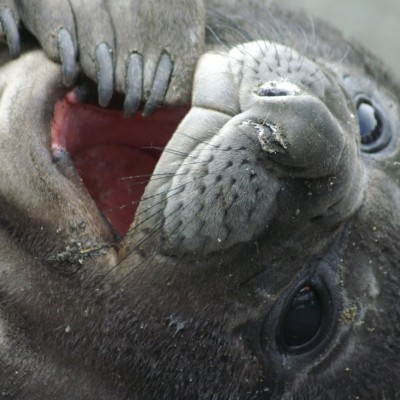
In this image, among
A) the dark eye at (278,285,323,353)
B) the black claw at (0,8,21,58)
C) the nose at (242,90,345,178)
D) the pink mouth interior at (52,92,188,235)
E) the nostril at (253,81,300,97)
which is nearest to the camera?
the nose at (242,90,345,178)

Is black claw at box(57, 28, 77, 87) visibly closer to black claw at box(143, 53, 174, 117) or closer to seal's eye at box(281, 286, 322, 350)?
black claw at box(143, 53, 174, 117)

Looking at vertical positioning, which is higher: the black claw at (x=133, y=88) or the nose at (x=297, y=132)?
the nose at (x=297, y=132)

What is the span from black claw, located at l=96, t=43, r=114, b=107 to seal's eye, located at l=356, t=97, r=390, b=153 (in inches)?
37.5

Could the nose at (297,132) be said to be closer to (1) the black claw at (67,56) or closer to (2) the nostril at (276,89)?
(2) the nostril at (276,89)

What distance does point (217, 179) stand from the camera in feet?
9.85

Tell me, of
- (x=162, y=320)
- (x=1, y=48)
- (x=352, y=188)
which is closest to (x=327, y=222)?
(x=352, y=188)

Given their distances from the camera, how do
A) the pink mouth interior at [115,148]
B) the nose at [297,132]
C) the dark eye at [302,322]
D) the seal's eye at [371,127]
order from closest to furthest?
1. the nose at [297,132]
2. the dark eye at [302,322]
3. the pink mouth interior at [115,148]
4. the seal's eye at [371,127]

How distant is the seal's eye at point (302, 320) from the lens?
3.27 meters

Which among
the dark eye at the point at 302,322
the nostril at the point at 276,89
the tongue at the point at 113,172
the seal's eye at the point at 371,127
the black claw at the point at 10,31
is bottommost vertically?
the tongue at the point at 113,172

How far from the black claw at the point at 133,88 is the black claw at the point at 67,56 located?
7.0 inches

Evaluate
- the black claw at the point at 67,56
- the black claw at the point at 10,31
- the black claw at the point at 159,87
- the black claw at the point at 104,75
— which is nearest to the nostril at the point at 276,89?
the black claw at the point at 159,87

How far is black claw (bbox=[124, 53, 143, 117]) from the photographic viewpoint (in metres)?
3.32

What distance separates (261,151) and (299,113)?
16 cm

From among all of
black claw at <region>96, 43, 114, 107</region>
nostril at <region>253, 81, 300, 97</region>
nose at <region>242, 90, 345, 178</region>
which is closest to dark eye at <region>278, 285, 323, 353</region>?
nose at <region>242, 90, 345, 178</region>
